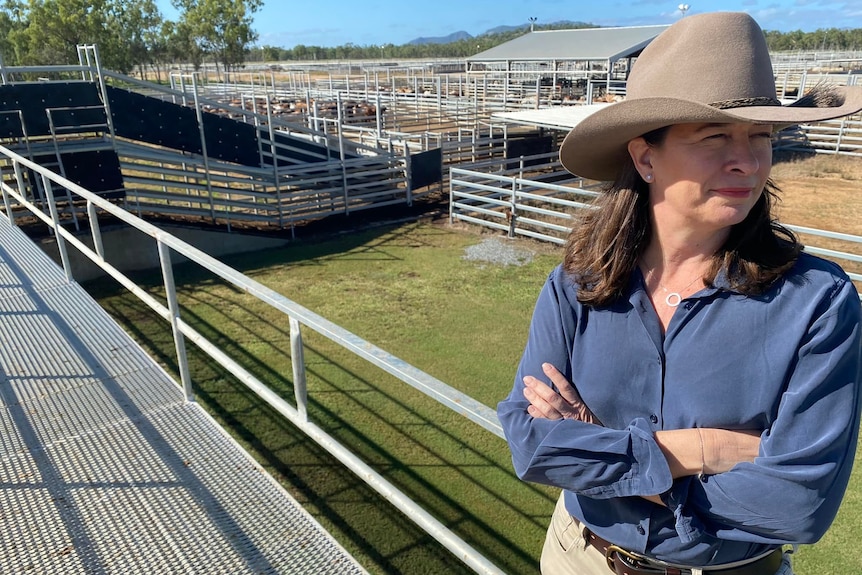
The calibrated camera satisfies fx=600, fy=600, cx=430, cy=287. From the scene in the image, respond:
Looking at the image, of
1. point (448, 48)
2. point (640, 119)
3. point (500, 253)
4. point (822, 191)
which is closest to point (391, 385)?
point (640, 119)

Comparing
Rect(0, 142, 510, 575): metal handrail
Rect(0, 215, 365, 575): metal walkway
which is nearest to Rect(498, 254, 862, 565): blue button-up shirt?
Rect(0, 142, 510, 575): metal handrail

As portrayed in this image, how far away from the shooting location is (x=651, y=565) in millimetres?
1292

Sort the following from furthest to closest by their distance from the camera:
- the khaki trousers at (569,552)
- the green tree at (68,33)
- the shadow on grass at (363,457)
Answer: the green tree at (68,33)
the shadow on grass at (363,457)
the khaki trousers at (569,552)

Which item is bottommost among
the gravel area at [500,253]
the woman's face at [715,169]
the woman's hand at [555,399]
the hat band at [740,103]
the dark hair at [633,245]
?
the gravel area at [500,253]

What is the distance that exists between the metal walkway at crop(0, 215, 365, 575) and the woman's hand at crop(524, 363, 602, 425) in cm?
109

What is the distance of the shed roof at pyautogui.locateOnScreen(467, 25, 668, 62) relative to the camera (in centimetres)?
1947

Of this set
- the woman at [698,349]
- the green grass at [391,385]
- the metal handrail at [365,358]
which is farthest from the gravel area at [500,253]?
the woman at [698,349]

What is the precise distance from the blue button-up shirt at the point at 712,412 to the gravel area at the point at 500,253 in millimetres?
8057

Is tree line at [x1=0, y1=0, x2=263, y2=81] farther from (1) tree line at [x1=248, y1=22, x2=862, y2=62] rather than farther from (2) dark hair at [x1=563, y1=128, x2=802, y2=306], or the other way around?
(2) dark hair at [x1=563, y1=128, x2=802, y2=306]

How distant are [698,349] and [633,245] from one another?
0.96 ft

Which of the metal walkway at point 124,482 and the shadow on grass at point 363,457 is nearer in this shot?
the metal walkway at point 124,482

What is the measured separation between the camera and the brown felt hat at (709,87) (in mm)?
1146

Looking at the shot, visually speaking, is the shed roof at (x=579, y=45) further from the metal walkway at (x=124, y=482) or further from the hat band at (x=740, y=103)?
the hat band at (x=740, y=103)

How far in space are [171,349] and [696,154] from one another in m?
6.20
